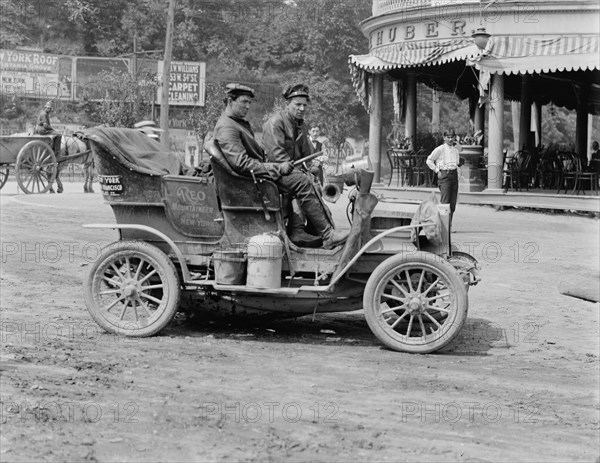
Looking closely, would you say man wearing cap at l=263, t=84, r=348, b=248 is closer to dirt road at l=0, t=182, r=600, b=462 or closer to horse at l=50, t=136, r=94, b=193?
dirt road at l=0, t=182, r=600, b=462

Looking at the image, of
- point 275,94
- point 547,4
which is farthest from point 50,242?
point 275,94

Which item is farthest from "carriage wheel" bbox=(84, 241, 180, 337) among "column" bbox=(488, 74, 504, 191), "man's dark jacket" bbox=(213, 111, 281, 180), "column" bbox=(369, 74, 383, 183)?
"column" bbox=(369, 74, 383, 183)

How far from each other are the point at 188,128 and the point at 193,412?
48751mm

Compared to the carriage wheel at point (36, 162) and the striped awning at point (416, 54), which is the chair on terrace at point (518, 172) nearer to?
the striped awning at point (416, 54)

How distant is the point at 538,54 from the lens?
2180 centimetres

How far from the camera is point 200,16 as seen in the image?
5603 centimetres

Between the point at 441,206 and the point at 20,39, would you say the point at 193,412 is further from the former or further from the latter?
the point at 20,39

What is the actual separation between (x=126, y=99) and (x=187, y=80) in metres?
6.81

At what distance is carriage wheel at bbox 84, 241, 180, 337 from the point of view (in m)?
8.15

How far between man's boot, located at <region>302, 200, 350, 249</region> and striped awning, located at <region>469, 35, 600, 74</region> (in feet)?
47.5

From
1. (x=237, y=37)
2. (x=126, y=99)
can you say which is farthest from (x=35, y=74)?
(x=237, y=37)

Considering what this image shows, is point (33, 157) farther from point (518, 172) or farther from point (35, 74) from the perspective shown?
point (35, 74)

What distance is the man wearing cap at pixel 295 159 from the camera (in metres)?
8.20

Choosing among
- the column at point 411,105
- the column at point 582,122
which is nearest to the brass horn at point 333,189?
the column at point 411,105
